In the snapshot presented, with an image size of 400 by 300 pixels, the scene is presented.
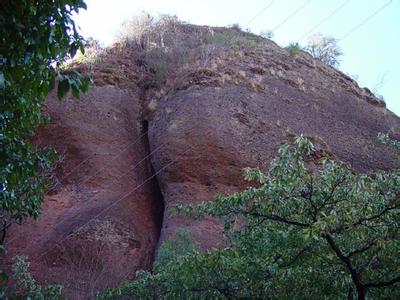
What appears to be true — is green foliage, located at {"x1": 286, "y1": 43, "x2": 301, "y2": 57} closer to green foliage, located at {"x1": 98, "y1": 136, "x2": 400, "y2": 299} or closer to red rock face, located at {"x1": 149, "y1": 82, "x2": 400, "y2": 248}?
red rock face, located at {"x1": 149, "y1": 82, "x2": 400, "y2": 248}

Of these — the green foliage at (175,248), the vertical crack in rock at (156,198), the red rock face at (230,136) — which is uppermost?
the red rock face at (230,136)

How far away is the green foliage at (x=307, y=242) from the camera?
7184 mm

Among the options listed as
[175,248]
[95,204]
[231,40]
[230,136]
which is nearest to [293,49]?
[231,40]

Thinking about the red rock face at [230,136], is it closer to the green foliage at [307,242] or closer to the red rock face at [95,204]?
the red rock face at [95,204]

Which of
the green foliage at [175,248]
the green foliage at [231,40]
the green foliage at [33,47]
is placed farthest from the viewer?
the green foliage at [231,40]

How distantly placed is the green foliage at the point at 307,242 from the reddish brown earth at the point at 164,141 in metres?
5.22

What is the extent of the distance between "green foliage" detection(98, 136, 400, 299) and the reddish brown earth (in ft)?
17.1

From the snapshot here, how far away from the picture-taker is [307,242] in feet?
24.5

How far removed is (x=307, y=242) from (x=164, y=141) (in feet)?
38.8

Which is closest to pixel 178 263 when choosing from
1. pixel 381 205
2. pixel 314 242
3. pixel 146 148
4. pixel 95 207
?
pixel 314 242

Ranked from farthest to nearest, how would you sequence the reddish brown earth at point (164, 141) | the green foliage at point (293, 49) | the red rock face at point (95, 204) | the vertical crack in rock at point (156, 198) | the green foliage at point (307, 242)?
the green foliage at point (293, 49)
the vertical crack in rock at point (156, 198)
the reddish brown earth at point (164, 141)
the red rock face at point (95, 204)
the green foliage at point (307, 242)

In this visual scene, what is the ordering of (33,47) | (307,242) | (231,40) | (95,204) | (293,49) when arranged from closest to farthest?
(33,47) < (307,242) < (95,204) < (231,40) < (293,49)

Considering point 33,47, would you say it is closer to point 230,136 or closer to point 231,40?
point 230,136

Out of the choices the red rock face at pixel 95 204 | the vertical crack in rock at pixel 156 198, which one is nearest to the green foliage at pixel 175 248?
the red rock face at pixel 95 204
